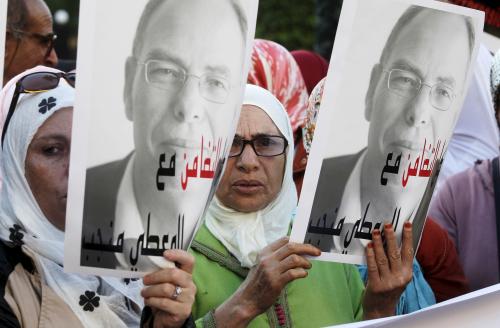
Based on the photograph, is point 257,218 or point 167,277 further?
point 257,218

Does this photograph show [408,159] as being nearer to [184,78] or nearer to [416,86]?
[416,86]

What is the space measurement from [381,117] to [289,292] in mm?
553

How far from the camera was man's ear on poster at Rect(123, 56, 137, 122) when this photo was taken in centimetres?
196

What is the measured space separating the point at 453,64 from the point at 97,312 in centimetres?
102

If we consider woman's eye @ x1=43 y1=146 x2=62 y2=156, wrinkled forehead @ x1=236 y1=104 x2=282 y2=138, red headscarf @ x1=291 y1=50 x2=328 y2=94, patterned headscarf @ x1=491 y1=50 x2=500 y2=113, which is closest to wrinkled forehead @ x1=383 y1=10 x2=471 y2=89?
wrinkled forehead @ x1=236 y1=104 x2=282 y2=138

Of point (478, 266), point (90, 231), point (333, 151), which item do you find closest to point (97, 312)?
point (90, 231)

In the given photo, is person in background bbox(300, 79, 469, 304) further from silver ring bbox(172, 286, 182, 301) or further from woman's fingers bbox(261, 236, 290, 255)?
silver ring bbox(172, 286, 182, 301)

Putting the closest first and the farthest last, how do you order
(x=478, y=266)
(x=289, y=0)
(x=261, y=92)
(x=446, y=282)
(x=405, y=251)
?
(x=405, y=251) → (x=261, y=92) → (x=446, y=282) → (x=478, y=266) → (x=289, y=0)

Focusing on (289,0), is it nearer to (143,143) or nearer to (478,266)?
(478,266)

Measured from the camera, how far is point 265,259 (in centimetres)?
234

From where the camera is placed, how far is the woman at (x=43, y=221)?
86.8 inches

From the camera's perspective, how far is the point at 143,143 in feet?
6.60

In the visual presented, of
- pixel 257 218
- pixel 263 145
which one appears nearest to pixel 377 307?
pixel 257 218

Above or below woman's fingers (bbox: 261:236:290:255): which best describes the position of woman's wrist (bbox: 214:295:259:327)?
below
